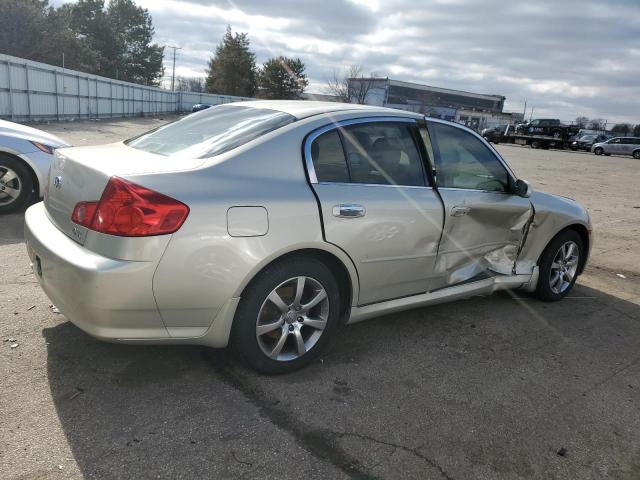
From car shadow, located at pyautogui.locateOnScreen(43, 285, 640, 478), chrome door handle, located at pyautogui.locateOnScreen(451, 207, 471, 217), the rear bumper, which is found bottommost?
car shadow, located at pyautogui.locateOnScreen(43, 285, 640, 478)

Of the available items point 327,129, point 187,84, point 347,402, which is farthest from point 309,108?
point 187,84

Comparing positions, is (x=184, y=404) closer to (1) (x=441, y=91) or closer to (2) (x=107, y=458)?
(2) (x=107, y=458)

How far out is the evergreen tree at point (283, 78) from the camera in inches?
2657

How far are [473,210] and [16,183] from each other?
5.27 meters

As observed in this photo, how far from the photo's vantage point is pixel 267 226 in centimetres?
280

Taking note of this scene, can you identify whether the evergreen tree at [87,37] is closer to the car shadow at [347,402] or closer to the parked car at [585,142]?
the parked car at [585,142]

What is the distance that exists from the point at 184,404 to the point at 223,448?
1.43 feet

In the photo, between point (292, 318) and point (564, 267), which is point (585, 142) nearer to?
point (564, 267)

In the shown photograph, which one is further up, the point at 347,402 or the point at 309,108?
the point at 309,108

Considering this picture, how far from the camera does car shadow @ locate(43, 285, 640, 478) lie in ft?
8.08

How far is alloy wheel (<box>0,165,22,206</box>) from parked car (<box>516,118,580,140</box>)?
4523 centimetres

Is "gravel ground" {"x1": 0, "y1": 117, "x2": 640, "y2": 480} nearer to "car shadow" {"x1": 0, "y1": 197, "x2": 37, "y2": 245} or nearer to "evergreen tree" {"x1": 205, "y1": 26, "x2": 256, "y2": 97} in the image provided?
"car shadow" {"x1": 0, "y1": 197, "x2": 37, "y2": 245}

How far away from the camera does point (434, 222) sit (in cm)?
363

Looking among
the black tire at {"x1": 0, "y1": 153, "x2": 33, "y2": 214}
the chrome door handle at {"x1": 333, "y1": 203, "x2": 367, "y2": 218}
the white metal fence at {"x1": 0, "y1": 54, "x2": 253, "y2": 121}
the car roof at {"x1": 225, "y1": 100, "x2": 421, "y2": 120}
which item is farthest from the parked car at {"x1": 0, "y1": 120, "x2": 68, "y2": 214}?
the white metal fence at {"x1": 0, "y1": 54, "x2": 253, "y2": 121}
